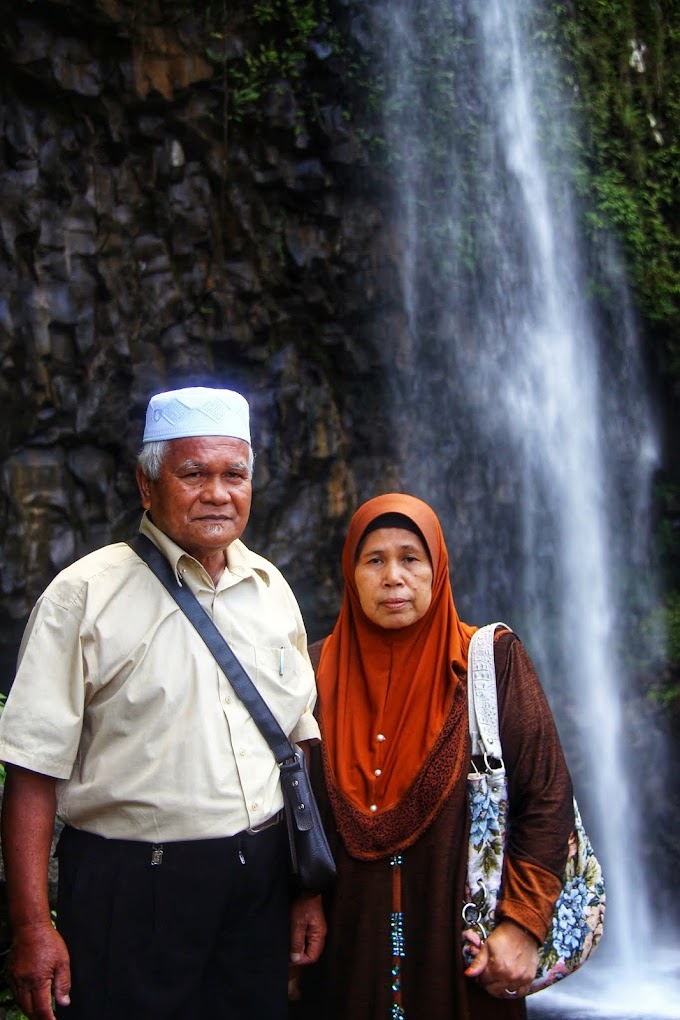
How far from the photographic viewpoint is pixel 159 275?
6.54 meters

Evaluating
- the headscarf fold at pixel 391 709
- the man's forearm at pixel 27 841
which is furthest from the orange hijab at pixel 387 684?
the man's forearm at pixel 27 841

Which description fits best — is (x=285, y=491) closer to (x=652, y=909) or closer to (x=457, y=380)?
(x=457, y=380)

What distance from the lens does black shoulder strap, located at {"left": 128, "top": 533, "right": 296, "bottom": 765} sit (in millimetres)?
2113

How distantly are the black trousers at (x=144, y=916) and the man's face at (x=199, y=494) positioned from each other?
650mm

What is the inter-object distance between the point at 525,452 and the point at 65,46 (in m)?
4.34

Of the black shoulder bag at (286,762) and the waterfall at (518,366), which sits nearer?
the black shoulder bag at (286,762)

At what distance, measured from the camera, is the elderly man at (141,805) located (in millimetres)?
1960

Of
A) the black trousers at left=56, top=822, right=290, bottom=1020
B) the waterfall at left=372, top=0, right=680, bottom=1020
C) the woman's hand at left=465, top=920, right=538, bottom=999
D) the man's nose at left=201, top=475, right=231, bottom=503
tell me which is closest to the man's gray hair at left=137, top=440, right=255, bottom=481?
the man's nose at left=201, top=475, right=231, bottom=503

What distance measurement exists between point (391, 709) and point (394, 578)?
332 mm

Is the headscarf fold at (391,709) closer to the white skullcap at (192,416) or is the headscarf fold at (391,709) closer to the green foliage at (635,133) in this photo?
the white skullcap at (192,416)

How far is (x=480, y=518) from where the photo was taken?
25.5 ft

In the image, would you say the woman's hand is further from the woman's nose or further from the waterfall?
the waterfall

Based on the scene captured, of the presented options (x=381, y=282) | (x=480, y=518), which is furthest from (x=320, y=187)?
(x=480, y=518)

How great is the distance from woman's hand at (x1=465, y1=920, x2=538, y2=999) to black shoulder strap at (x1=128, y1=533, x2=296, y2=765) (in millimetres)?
641
